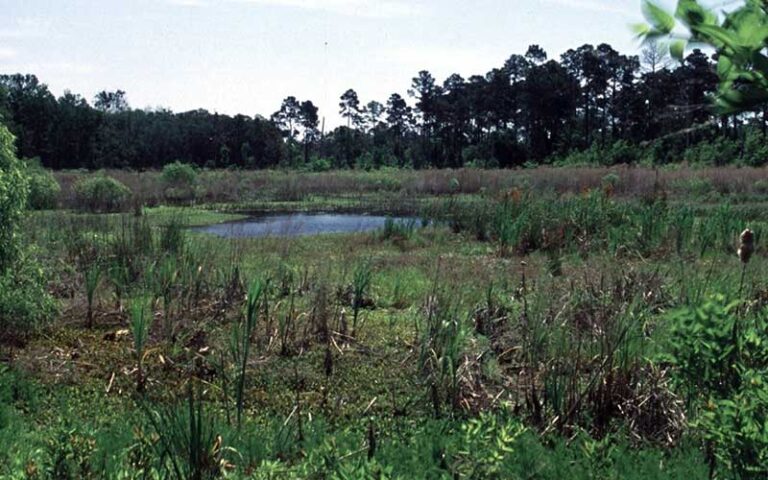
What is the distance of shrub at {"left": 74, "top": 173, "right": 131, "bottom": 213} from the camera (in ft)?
62.1

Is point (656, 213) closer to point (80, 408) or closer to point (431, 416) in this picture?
point (431, 416)

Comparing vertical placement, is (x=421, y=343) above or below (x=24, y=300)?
below

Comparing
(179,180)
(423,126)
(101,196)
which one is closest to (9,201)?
(101,196)

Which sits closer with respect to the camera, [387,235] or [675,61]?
[675,61]

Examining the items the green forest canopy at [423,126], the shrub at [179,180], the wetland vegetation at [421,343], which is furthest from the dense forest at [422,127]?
the wetland vegetation at [421,343]

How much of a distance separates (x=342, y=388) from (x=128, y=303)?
2.56 m

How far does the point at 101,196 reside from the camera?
19.4 metres

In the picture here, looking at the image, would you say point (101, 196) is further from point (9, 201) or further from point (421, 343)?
point (421, 343)

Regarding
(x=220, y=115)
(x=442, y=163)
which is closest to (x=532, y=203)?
(x=442, y=163)

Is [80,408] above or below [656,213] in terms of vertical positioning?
below

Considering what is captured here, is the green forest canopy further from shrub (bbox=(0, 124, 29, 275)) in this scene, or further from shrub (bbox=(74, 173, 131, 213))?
shrub (bbox=(0, 124, 29, 275))

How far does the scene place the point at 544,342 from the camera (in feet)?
16.0

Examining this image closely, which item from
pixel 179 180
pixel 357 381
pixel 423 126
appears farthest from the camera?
pixel 423 126

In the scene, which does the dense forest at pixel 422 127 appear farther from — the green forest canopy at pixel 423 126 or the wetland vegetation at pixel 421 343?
the wetland vegetation at pixel 421 343
